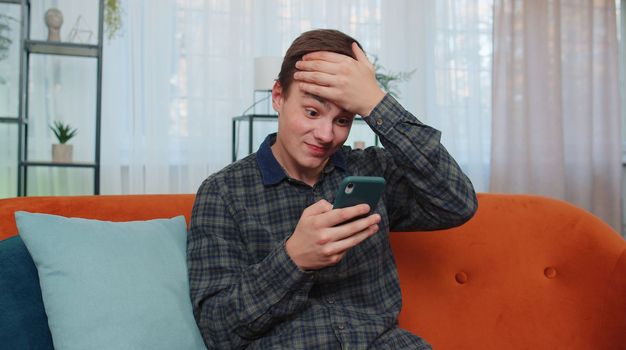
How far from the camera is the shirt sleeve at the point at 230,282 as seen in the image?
96 cm

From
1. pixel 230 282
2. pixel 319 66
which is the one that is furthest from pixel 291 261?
pixel 319 66

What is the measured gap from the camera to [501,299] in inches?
55.9

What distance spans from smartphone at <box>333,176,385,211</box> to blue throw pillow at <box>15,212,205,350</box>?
1.21ft

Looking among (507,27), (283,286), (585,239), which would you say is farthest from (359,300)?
(507,27)

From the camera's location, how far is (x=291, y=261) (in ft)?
3.10

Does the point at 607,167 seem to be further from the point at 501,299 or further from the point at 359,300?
the point at 359,300

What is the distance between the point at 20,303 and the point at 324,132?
0.57 metres

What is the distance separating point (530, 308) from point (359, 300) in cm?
48

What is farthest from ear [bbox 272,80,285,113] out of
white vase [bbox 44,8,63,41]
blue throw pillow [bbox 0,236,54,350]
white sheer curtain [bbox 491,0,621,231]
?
white sheer curtain [bbox 491,0,621,231]

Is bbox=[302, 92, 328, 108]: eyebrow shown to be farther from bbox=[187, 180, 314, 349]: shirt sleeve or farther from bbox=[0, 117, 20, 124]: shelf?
bbox=[0, 117, 20, 124]: shelf

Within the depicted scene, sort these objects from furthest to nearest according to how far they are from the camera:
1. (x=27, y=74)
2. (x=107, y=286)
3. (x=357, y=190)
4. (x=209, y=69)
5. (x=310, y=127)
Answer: (x=209, y=69), (x=27, y=74), (x=310, y=127), (x=107, y=286), (x=357, y=190)

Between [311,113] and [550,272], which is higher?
[311,113]

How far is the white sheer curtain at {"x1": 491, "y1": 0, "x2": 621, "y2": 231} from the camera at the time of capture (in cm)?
438

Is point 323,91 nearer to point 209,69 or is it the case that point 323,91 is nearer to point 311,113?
point 311,113
